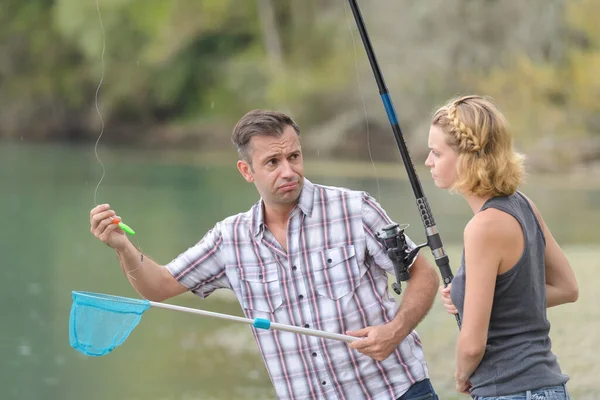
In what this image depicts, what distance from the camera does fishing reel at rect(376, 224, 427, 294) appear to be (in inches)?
99.0

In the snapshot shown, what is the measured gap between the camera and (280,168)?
265 cm

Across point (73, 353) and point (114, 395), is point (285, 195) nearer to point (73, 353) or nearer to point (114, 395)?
point (114, 395)

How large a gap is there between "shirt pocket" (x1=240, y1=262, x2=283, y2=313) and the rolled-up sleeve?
0.36 feet

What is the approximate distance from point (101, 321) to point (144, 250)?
9.16m

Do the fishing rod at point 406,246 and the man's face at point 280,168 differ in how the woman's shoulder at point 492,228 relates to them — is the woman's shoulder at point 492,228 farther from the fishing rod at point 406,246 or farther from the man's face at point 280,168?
the man's face at point 280,168

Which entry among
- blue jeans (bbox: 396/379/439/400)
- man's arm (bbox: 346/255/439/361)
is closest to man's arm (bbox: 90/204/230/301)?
man's arm (bbox: 346/255/439/361)

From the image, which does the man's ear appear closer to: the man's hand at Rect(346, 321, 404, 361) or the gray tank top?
the man's hand at Rect(346, 321, 404, 361)

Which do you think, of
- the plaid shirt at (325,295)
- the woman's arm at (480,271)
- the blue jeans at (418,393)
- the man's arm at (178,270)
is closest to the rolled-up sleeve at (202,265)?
the man's arm at (178,270)

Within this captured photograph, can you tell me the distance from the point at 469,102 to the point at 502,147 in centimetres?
12

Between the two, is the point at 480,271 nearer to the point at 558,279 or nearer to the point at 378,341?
the point at 558,279

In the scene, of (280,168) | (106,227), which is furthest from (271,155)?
(106,227)

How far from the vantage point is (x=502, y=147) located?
2145mm

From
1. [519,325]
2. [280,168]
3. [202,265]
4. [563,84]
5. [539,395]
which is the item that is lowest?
[539,395]

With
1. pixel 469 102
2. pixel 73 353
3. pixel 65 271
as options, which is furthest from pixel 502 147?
pixel 65 271
